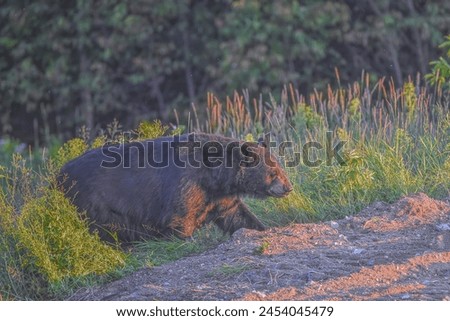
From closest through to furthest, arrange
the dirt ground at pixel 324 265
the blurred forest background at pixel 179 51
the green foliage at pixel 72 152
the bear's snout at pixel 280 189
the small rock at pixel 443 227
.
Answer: the dirt ground at pixel 324 265, the small rock at pixel 443 227, the bear's snout at pixel 280 189, the green foliage at pixel 72 152, the blurred forest background at pixel 179 51

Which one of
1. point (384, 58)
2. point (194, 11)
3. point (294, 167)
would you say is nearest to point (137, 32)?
point (194, 11)

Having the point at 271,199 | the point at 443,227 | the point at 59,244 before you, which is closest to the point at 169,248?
the point at 59,244

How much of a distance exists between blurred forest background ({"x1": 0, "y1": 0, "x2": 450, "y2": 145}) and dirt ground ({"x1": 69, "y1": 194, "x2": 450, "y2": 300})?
22.7 feet

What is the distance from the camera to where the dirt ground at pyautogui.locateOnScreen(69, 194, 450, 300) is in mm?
6324

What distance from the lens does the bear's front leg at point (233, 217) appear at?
8.27 m

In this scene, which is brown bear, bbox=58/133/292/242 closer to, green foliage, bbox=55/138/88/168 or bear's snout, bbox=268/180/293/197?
bear's snout, bbox=268/180/293/197

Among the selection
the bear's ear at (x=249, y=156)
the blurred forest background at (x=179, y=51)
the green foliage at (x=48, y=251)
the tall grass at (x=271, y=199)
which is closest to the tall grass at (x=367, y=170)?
the tall grass at (x=271, y=199)

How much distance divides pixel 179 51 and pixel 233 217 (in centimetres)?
735

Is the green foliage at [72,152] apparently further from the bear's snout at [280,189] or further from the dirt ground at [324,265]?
the dirt ground at [324,265]

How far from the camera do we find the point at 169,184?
806 cm

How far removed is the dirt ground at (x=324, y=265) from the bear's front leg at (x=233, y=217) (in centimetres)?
53

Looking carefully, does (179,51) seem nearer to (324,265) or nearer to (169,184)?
(169,184)

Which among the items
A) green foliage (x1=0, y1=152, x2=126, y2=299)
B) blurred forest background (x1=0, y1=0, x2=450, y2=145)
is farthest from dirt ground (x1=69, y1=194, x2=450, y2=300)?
blurred forest background (x1=0, y1=0, x2=450, y2=145)
